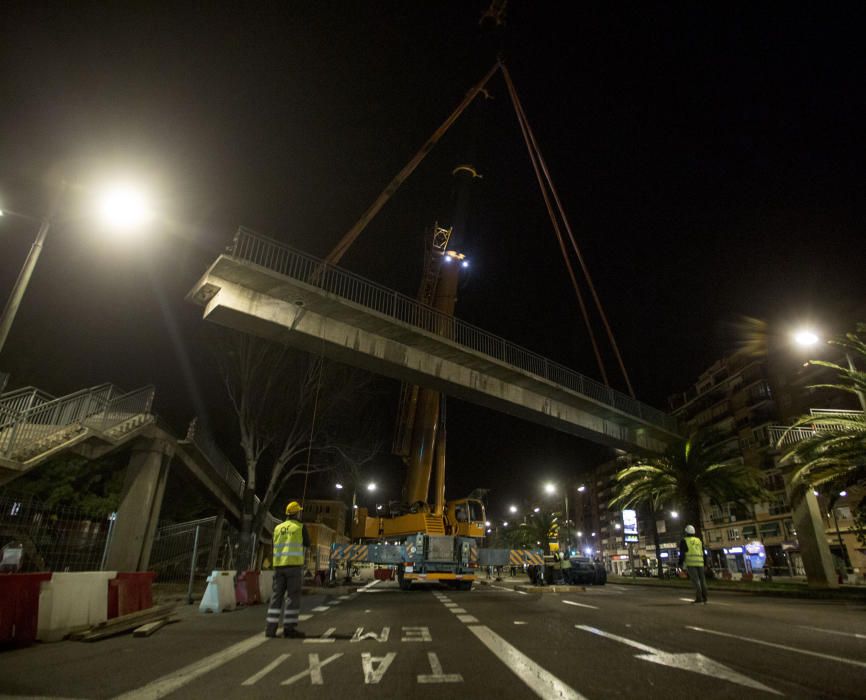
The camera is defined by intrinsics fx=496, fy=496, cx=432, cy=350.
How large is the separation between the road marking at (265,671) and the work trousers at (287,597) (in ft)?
5.14

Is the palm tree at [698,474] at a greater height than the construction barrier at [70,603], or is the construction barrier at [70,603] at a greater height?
the palm tree at [698,474]

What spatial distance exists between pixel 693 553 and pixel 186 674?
439 inches

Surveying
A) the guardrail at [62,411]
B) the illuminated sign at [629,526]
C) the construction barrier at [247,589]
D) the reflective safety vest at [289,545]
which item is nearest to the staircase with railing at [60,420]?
the guardrail at [62,411]

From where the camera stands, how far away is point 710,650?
503 cm

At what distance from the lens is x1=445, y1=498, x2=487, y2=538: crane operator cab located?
62.4 ft

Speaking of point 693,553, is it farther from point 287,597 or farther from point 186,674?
point 186,674

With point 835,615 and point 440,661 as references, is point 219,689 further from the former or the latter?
point 835,615

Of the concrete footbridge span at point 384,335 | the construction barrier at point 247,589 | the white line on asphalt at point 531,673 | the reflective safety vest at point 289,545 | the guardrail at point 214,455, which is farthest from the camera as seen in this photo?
the guardrail at point 214,455

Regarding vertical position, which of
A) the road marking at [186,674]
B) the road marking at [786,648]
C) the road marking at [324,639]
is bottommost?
the road marking at [324,639]

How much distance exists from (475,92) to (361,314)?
17.4m

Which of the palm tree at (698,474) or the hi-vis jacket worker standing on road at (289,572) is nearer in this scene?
the hi-vis jacket worker standing on road at (289,572)

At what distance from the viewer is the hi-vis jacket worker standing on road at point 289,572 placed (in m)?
6.65

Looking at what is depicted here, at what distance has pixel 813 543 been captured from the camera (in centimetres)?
2020

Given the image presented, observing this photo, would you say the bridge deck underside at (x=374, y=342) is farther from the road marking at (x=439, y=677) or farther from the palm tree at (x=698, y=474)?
the road marking at (x=439, y=677)
